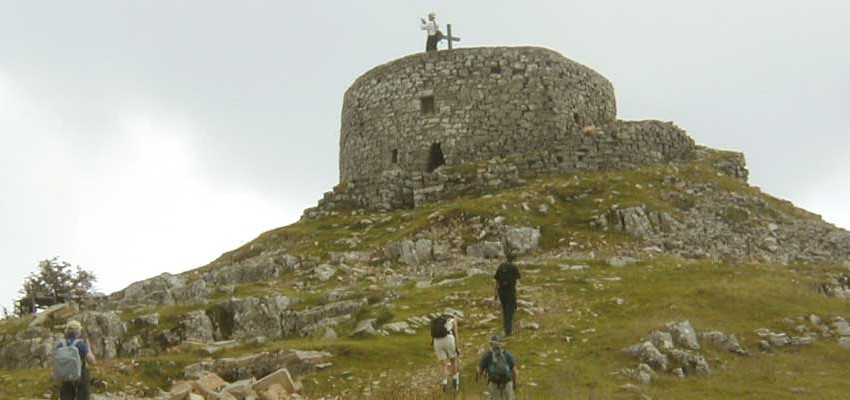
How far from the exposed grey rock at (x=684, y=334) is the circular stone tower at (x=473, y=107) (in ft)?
60.6

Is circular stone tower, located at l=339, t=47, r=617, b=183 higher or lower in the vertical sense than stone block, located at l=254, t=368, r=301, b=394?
higher

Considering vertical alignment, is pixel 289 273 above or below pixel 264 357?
above

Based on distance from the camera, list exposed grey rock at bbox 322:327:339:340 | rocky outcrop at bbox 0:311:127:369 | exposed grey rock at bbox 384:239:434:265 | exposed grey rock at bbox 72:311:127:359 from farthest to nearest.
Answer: exposed grey rock at bbox 384:239:434:265, exposed grey rock at bbox 72:311:127:359, rocky outcrop at bbox 0:311:127:369, exposed grey rock at bbox 322:327:339:340

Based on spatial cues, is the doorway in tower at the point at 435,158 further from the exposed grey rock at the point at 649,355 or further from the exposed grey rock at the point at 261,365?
the exposed grey rock at the point at 649,355

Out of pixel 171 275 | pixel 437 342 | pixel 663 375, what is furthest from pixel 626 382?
pixel 171 275

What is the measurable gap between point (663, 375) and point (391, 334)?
6309mm

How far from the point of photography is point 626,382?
1698 centimetres

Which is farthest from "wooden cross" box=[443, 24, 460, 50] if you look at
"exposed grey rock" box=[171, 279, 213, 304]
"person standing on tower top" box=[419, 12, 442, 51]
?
"exposed grey rock" box=[171, 279, 213, 304]

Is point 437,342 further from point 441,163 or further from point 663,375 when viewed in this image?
point 441,163

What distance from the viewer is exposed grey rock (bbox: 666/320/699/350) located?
19125 millimetres

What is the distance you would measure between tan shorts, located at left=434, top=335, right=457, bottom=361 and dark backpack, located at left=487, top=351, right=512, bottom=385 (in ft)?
7.42

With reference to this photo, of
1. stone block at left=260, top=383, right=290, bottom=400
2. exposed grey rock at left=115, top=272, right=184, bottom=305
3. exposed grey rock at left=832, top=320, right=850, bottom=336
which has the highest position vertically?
exposed grey rock at left=115, top=272, right=184, bottom=305

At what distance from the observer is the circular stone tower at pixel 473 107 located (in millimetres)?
38625

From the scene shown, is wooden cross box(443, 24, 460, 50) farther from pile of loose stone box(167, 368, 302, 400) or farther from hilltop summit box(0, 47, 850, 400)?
pile of loose stone box(167, 368, 302, 400)
